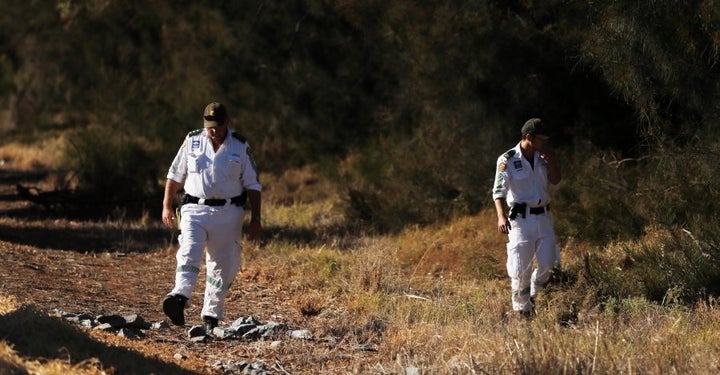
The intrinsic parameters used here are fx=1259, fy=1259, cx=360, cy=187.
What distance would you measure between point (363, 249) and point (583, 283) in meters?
3.97

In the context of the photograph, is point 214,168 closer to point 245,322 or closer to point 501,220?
point 245,322

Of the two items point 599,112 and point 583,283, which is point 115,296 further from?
point 599,112

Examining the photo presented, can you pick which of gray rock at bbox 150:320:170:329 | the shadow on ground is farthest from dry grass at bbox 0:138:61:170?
the shadow on ground

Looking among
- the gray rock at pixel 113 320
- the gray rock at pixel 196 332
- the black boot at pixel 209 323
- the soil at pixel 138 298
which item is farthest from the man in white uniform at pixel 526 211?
the gray rock at pixel 113 320

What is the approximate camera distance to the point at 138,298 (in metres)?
11.9

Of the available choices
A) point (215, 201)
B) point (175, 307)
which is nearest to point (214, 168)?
point (215, 201)

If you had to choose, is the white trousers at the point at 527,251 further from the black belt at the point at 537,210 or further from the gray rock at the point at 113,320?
the gray rock at the point at 113,320

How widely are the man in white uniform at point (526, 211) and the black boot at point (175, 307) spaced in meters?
2.68

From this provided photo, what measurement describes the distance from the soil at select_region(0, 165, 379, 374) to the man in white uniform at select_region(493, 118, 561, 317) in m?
1.45

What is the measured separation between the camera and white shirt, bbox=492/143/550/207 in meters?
10.4

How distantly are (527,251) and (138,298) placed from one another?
3.84 meters

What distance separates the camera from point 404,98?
1981 centimetres

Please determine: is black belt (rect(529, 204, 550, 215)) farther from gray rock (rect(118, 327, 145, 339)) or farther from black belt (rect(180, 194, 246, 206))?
gray rock (rect(118, 327, 145, 339))

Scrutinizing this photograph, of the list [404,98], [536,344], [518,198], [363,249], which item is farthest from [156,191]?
[536,344]
